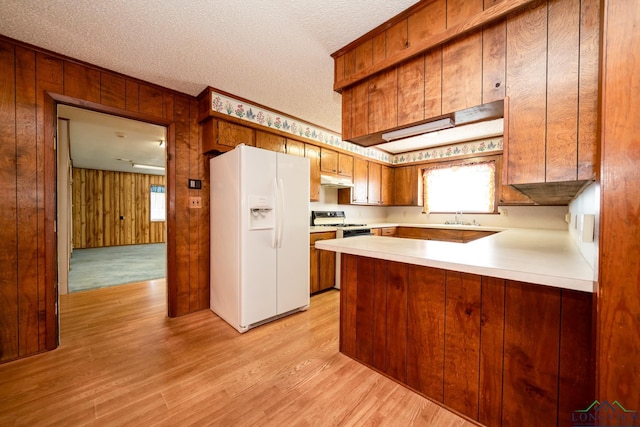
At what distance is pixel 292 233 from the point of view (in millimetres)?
2756

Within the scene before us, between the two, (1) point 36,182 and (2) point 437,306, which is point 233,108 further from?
(2) point 437,306

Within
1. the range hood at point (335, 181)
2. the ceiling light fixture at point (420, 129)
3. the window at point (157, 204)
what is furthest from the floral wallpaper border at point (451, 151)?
the window at point (157, 204)

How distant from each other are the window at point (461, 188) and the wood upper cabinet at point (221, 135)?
357 centimetres

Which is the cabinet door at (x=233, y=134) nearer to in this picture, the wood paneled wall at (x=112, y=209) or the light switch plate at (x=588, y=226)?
the light switch plate at (x=588, y=226)

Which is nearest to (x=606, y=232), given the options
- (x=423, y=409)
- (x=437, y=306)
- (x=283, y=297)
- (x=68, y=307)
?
(x=437, y=306)

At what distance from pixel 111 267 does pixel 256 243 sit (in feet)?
14.3

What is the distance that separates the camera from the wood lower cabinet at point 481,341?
111cm

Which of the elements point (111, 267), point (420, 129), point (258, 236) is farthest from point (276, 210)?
point (111, 267)

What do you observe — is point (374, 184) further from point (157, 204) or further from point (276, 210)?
point (157, 204)

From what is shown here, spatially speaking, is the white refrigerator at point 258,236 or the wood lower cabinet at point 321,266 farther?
the wood lower cabinet at point 321,266

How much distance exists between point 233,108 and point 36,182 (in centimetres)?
178

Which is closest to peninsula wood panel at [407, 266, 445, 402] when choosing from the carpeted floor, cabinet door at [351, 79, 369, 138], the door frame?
cabinet door at [351, 79, 369, 138]

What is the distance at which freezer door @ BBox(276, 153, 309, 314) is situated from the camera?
8.66ft

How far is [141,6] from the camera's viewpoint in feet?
5.15
